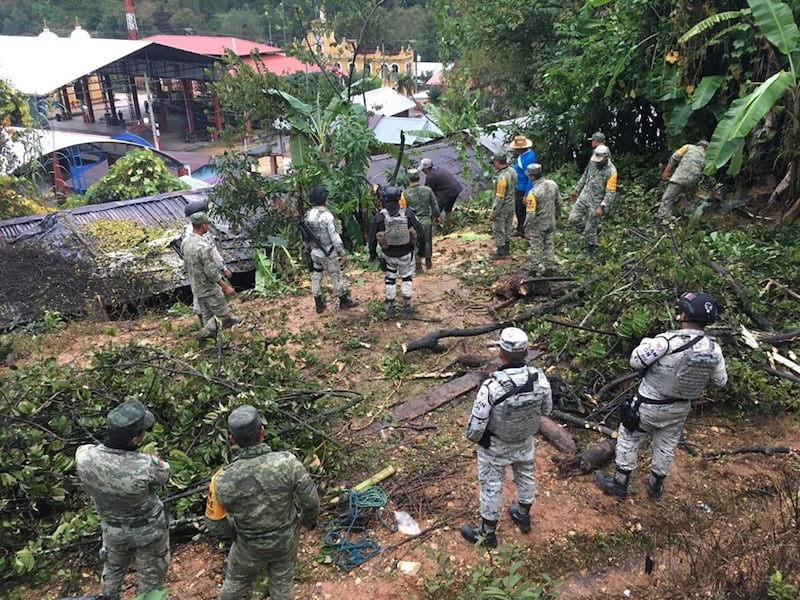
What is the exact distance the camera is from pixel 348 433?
5648 mm

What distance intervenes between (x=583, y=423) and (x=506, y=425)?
1.78 m

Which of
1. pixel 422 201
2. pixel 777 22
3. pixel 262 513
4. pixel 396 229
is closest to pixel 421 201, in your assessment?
pixel 422 201

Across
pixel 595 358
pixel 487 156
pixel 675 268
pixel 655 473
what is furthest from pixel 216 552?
pixel 487 156

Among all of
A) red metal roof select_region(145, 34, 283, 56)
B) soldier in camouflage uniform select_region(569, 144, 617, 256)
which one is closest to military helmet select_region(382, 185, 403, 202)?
soldier in camouflage uniform select_region(569, 144, 617, 256)

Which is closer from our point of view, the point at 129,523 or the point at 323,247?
the point at 129,523

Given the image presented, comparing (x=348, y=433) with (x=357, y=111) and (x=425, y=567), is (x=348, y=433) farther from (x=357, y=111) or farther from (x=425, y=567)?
(x=357, y=111)

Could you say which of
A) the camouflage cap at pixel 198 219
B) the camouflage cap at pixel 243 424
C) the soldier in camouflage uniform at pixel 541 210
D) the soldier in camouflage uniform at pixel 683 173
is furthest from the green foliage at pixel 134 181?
the camouflage cap at pixel 243 424

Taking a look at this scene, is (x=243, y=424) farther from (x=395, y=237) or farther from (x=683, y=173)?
(x=683, y=173)

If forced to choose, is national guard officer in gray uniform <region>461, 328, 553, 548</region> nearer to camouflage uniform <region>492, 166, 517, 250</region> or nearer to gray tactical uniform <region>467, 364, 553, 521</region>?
gray tactical uniform <region>467, 364, 553, 521</region>

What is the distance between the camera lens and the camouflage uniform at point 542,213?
321 inches

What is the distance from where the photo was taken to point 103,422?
16.0ft

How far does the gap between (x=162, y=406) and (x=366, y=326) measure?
124 inches

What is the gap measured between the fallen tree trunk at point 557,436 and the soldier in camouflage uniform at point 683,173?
5357mm

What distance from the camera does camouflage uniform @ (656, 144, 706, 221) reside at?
29.3 ft
